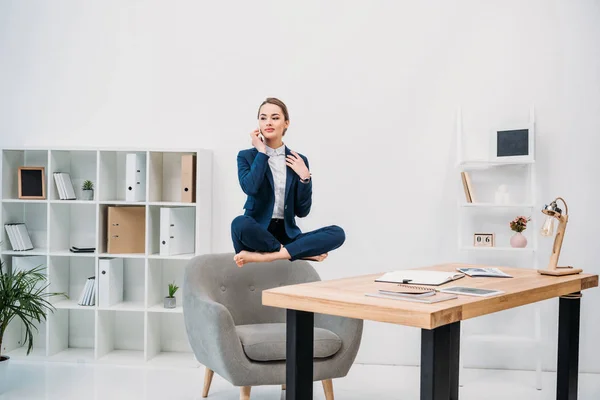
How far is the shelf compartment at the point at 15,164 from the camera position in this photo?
15.6ft

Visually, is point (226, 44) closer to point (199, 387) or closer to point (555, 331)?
point (199, 387)

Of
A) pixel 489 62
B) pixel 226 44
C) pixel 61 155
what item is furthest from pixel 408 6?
pixel 61 155

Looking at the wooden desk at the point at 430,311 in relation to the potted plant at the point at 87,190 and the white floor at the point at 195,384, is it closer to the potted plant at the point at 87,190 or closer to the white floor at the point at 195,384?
the white floor at the point at 195,384

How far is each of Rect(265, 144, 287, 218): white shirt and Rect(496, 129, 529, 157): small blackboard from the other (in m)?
2.16

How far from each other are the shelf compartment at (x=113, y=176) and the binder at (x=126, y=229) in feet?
0.35

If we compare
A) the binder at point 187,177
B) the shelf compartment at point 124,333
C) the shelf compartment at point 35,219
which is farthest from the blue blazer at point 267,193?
the shelf compartment at point 35,219

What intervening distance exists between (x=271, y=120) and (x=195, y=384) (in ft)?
7.12

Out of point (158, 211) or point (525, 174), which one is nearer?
point (525, 174)

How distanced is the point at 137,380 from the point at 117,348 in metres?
0.85

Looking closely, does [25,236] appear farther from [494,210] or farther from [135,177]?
[494,210]

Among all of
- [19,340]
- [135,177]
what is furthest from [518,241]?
[19,340]

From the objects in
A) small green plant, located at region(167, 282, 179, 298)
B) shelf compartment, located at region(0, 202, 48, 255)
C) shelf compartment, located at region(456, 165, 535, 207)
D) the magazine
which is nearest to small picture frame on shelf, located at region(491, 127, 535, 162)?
shelf compartment, located at region(456, 165, 535, 207)

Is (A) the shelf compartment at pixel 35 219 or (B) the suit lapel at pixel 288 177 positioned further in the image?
(A) the shelf compartment at pixel 35 219

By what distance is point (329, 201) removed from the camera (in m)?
4.75
